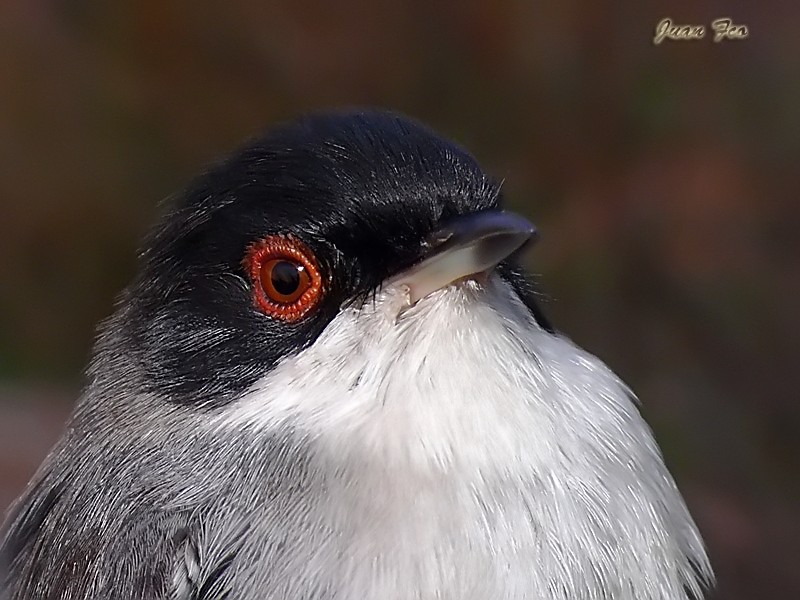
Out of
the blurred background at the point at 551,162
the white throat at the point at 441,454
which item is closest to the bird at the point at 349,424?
the white throat at the point at 441,454

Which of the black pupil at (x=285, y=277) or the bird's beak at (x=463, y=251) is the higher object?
the black pupil at (x=285, y=277)

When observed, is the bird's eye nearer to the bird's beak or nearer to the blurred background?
the bird's beak

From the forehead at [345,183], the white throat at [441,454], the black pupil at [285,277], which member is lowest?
the white throat at [441,454]

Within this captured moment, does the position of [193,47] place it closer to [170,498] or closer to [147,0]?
[147,0]

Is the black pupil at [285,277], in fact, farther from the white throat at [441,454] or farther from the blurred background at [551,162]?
the blurred background at [551,162]

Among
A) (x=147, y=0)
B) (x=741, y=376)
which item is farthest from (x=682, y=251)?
(x=147, y=0)

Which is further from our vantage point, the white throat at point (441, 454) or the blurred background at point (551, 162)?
the blurred background at point (551, 162)
